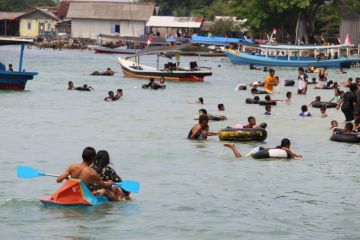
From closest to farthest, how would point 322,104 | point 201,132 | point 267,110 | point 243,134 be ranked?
1. point 243,134
2. point 201,132
3. point 267,110
4. point 322,104

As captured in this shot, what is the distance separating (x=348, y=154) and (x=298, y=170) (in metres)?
3.15

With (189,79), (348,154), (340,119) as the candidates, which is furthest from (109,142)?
(189,79)

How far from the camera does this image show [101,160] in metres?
18.7

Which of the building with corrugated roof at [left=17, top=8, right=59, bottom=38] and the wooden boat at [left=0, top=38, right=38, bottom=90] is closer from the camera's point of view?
the wooden boat at [left=0, top=38, right=38, bottom=90]

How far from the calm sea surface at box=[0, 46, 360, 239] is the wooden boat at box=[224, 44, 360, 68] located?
122ft

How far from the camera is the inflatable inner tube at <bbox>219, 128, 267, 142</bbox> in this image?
2880cm

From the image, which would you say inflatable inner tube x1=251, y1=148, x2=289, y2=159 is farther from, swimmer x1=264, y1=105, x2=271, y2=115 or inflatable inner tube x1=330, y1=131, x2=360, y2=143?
swimmer x1=264, y1=105, x2=271, y2=115

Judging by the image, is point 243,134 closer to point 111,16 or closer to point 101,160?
point 101,160

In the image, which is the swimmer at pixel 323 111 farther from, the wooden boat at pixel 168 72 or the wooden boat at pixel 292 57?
the wooden boat at pixel 292 57

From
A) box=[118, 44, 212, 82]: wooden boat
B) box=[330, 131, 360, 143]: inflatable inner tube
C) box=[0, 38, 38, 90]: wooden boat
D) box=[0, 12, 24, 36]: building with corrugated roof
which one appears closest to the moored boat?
box=[330, 131, 360, 143]: inflatable inner tube

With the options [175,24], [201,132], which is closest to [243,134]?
[201,132]

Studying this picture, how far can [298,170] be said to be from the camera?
81.8 ft

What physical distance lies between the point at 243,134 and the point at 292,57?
5650 cm

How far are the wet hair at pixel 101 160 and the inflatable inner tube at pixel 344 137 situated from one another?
1186 cm
